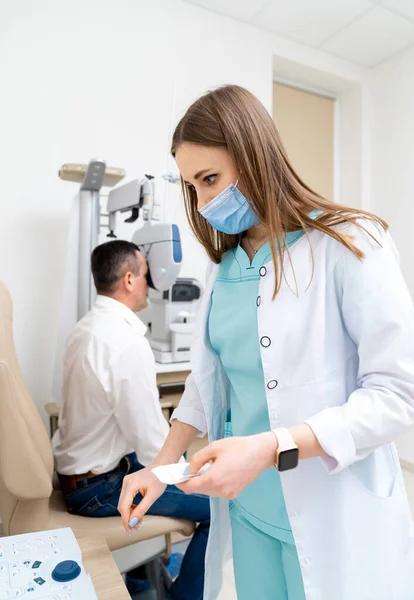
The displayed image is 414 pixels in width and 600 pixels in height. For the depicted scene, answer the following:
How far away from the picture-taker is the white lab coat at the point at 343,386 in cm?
64

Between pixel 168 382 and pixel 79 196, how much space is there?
1.03 m

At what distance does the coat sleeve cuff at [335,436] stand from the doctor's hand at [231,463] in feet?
0.22

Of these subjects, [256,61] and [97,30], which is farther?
[256,61]

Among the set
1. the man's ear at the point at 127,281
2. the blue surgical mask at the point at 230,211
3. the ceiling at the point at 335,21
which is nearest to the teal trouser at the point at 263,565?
the blue surgical mask at the point at 230,211

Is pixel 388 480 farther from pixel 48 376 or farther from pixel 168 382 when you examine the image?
pixel 48 376

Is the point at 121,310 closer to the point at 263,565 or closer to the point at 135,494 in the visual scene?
the point at 135,494

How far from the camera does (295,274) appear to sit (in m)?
0.74

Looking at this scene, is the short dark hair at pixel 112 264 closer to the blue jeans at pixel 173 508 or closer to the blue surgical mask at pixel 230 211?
the blue jeans at pixel 173 508

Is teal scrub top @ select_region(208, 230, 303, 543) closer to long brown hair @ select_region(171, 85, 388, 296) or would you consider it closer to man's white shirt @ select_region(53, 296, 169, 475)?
long brown hair @ select_region(171, 85, 388, 296)

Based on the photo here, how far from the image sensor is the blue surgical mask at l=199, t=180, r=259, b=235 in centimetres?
79

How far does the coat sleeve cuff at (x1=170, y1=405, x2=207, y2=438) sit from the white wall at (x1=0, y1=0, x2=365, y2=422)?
5.35ft

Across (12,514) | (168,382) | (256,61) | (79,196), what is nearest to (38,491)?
(12,514)

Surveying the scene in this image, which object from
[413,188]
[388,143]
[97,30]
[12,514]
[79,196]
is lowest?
[12,514]

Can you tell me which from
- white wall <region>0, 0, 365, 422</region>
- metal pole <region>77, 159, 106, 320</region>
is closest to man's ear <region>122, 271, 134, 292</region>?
metal pole <region>77, 159, 106, 320</region>
